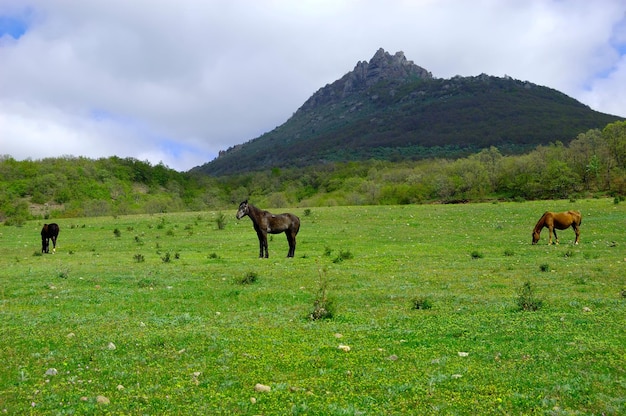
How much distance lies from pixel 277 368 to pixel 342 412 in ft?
5.95

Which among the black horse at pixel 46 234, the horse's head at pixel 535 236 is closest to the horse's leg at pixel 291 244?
the horse's head at pixel 535 236

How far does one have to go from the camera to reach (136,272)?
1772 centimetres

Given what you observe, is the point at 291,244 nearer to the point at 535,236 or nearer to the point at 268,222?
the point at 268,222

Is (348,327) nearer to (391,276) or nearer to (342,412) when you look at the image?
(342,412)

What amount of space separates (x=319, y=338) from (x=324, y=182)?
130180 millimetres

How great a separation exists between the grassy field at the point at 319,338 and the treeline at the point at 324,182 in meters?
42.9

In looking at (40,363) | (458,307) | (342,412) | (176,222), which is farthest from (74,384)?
(176,222)

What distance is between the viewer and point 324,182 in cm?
13838

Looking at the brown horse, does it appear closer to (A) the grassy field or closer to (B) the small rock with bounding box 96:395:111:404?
(A) the grassy field

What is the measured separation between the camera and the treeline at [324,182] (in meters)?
69.9

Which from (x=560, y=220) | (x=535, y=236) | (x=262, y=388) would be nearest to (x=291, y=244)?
(x=535, y=236)

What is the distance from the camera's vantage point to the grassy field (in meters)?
5.93

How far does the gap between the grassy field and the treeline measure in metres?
42.9

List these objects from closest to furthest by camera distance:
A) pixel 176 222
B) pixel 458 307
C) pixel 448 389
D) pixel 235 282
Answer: pixel 448 389
pixel 458 307
pixel 235 282
pixel 176 222
